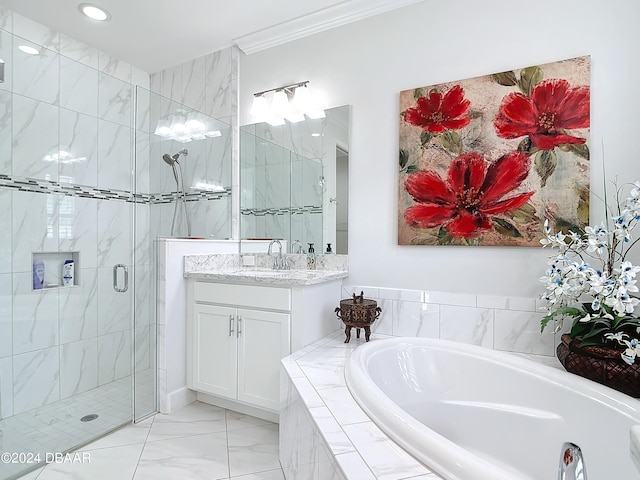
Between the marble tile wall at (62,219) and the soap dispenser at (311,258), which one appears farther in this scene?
the soap dispenser at (311,258)

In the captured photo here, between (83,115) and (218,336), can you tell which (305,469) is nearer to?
(218,336)

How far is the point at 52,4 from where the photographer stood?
7.75 feet

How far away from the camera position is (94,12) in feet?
8.04

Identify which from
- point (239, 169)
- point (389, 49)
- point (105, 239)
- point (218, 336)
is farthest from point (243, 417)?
point (389, 49)

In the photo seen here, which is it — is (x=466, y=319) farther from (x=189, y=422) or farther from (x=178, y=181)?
(x=178, y=181)

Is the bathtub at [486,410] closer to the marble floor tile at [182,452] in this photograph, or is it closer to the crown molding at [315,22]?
the marble floor tile at [182,452]

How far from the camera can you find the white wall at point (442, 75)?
1.78m

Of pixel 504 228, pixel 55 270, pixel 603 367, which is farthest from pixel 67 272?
pixel 603 367

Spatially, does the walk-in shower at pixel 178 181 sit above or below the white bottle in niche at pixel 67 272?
above

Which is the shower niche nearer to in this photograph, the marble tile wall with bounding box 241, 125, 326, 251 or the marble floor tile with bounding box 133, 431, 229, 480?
the marble floor tile with bounding box 133, 431, 229, 480

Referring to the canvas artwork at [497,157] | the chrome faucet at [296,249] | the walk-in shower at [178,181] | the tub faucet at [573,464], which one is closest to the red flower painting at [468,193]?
the canvas artwork at [497,157]

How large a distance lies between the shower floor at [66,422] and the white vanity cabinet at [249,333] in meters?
0.39

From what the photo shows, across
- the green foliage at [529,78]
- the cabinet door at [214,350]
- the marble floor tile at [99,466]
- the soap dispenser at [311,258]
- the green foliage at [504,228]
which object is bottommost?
the marble floor tile at [99,466]

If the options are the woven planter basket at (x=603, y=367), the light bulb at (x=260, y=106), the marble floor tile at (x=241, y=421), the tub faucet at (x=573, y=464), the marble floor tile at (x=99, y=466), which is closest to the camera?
the tub faucet at (x=573, y=464)
